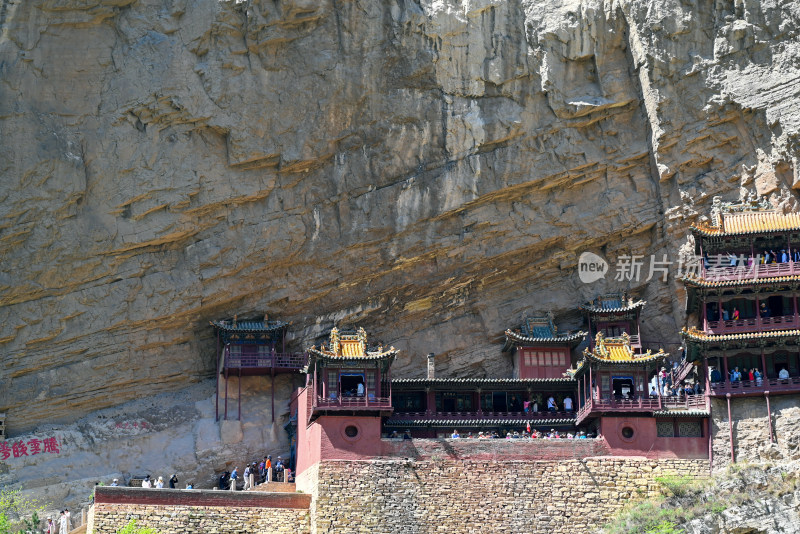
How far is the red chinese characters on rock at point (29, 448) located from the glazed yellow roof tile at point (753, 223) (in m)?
23.0

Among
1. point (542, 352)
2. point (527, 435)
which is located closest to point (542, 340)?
point (542, 352)

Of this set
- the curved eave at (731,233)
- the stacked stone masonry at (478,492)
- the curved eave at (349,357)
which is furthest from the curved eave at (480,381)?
the curved eave at (731,233)

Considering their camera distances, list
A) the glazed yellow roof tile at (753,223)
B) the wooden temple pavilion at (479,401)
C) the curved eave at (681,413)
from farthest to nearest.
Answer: the wooden temple pavilion at (479,401), the glazed yellow roof tile at (753,223), the curved eave at (681,413)

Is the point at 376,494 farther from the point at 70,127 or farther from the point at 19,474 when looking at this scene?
the point at 70,127

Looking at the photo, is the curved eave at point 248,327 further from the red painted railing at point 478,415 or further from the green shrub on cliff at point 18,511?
the green shrub on cliff at point 18,511

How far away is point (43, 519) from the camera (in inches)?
1647

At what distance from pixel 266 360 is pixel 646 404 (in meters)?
13.6

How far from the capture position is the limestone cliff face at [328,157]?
44969 mm

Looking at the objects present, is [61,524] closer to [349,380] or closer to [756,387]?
[349,380]

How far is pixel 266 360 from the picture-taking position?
151 feet

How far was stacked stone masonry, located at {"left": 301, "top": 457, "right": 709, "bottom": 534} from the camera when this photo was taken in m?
38.6

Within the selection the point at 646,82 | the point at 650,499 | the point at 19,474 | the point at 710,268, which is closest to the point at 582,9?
the point at 646,82

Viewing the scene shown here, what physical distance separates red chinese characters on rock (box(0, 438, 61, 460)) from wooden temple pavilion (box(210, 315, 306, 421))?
5.70 meters

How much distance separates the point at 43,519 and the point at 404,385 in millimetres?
12602
